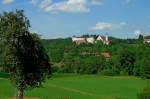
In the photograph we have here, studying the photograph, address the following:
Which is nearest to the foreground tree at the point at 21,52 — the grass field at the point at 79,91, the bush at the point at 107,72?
the grass field at the point at 79,91

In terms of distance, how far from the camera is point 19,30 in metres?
24.9

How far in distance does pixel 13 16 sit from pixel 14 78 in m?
3.85

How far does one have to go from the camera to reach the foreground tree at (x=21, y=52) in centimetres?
2494

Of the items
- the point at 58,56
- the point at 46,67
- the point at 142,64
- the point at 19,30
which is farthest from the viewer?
the point at 58,56

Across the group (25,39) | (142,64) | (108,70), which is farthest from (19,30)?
(108,70)

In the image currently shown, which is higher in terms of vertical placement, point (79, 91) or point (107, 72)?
point (107, 72)

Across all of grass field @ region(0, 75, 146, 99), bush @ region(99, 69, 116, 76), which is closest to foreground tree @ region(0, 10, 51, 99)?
grass field @ region(0, 75, 146, 99)

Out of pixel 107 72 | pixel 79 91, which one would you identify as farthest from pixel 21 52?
pixel 107 72

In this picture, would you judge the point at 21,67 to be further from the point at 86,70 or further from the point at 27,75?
the point at 86,70

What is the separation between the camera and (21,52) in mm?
25156

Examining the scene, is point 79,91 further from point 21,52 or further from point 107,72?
point 107,72

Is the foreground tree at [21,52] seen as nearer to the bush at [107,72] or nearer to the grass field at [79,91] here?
the grass field at [79,91]

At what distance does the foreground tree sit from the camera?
24.9m

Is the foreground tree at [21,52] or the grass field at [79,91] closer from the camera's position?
the foreground tree at [21,52]
